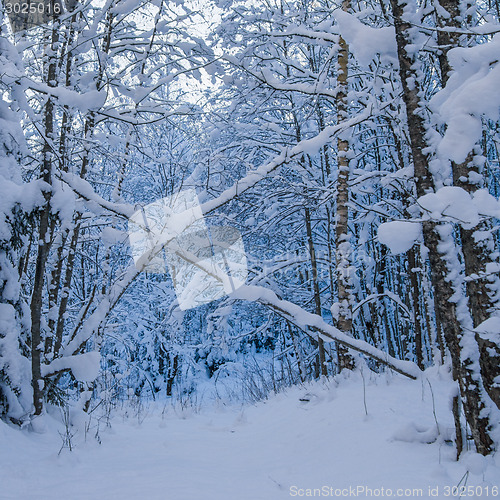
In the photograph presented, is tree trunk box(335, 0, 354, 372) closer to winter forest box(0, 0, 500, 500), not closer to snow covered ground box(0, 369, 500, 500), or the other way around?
winter forest box(0, 0, 500, 500)

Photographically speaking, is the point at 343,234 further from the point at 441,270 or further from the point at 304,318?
the point at 441,270

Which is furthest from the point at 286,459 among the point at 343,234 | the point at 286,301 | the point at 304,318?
the point at 343,234

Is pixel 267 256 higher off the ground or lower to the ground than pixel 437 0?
lower

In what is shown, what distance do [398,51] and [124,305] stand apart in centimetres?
1326

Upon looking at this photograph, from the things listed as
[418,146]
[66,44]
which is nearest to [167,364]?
[66,44]

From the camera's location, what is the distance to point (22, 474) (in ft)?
8.10

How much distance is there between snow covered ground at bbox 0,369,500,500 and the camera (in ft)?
7.52

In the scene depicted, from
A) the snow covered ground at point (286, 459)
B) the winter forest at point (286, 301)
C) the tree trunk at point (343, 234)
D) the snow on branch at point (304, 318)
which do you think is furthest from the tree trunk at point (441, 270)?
the tree trunk at point (343, 234)

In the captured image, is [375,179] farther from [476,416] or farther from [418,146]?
[476,416]

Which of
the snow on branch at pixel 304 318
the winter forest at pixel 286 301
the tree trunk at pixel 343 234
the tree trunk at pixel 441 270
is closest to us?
the winter forest at pixel 286 301

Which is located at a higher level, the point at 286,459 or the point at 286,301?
the point at 286,301

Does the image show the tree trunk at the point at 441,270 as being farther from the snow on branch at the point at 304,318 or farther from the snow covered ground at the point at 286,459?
the snow on branch at the point at 304,318

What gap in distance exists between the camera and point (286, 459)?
311cm

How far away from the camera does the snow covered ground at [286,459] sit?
229 cm
